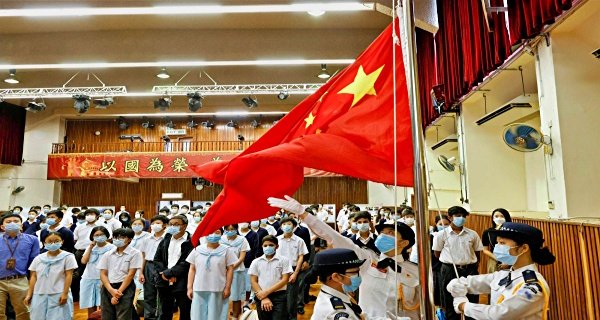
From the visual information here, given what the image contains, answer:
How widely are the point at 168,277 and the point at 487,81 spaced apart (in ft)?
17.8

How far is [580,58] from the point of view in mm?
4457

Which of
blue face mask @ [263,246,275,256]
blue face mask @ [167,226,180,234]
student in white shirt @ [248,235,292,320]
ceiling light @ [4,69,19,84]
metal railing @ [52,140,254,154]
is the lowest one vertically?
student in white shirt @ [248,235,292,320]

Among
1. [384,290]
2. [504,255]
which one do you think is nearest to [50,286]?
[384,290]

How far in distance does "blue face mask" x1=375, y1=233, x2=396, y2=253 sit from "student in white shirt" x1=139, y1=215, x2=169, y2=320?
2.90 m

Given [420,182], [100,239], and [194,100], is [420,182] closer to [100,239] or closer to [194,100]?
[100,239]

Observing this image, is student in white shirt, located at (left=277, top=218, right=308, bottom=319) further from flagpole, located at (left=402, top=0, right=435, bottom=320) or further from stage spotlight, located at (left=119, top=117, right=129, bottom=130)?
stage spotlight, located at (left=119, top=117, right=129, bottom=130)

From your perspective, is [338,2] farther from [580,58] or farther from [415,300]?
[415,300]

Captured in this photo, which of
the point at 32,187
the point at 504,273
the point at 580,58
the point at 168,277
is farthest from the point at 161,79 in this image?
the point at 504,273

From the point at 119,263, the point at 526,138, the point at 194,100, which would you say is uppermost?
the point at 194,100

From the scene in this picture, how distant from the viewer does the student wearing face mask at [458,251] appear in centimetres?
462

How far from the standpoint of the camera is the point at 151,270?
4.81 meters

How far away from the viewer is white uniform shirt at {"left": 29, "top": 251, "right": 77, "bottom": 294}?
405 cm

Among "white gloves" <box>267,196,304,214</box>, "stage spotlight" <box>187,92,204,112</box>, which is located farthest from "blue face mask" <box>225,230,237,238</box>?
"stage spotlight" <box>187,92,204,112</box>

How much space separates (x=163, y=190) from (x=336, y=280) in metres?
15.7
